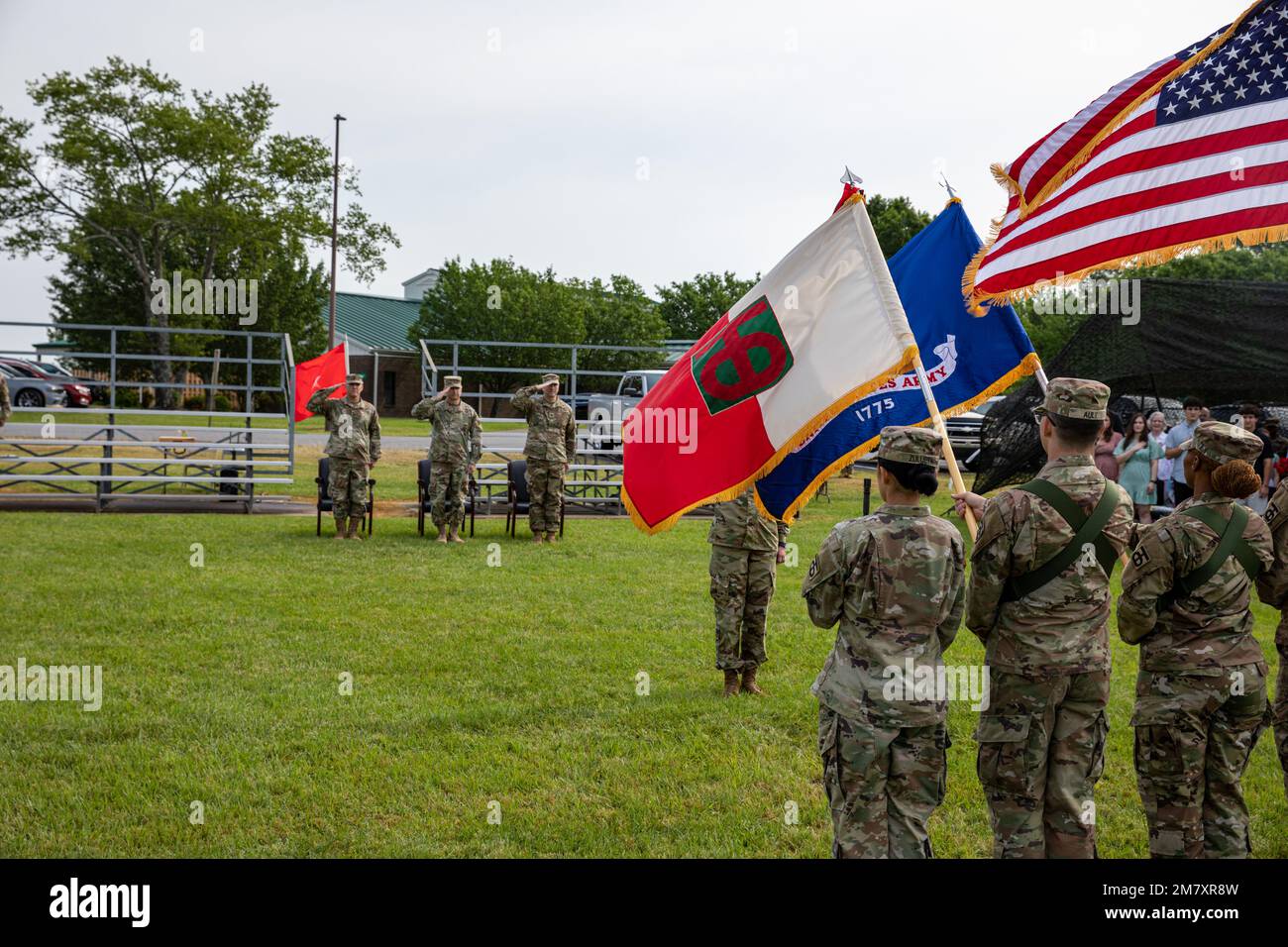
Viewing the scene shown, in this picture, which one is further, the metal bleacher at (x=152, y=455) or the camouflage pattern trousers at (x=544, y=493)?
the metal bleacher at (x=152, y=455)

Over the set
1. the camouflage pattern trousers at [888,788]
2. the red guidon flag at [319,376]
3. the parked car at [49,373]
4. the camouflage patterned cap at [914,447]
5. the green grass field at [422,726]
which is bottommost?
the green grass field at [422,726]

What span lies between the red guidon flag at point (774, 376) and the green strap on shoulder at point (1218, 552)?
4.97 ft

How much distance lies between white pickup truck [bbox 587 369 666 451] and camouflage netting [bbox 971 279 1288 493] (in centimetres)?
752

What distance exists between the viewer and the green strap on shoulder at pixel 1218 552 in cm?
462

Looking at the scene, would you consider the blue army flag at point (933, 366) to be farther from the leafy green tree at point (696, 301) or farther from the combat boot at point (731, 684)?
the leafy green tree at point (696, 301)

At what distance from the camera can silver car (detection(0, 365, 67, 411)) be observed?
3356cm

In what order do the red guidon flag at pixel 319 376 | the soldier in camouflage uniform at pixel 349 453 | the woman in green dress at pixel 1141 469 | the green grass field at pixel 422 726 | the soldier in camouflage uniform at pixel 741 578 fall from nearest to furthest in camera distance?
the green grass field at pixel 422 726 < the soldier in camouflage uniform at pixel 741 578 < the soldier in camouflage uniform at pixel 349 453 < the woman in green dress at pixel 1141 469 < the red guidon flag at pixel 319 376

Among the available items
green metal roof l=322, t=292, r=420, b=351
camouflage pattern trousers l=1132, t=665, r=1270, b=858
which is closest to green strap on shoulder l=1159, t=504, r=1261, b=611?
camouflage pattern trousers l=1132, t=665, r=1270, b=858

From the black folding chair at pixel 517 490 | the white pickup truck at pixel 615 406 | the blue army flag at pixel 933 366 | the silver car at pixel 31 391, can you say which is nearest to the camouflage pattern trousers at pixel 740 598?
the blue army flag at pixel 933 366

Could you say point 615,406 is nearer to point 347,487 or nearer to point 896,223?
point 347,487

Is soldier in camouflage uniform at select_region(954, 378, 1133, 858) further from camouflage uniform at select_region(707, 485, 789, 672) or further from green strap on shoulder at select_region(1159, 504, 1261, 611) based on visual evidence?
camouflage uniform at select_region(707, 485, 789, 672)

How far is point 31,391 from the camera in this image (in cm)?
3431

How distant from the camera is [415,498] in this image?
20.3 meters
